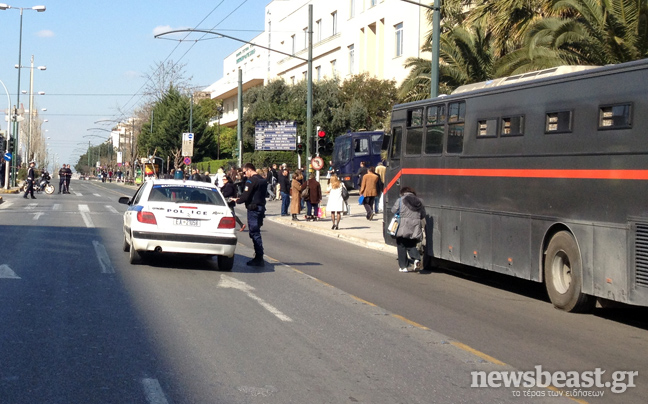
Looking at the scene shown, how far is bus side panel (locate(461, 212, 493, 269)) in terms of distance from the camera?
42.5 ft

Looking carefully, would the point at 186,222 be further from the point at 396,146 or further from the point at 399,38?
the point at 399,38

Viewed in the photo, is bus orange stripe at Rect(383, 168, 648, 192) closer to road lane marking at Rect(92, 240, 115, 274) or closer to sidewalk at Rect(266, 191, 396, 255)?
sidewalk at Rect(266, 191, 396, 255)

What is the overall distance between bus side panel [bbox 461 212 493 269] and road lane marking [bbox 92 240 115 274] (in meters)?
5.75

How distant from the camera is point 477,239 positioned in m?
13.3

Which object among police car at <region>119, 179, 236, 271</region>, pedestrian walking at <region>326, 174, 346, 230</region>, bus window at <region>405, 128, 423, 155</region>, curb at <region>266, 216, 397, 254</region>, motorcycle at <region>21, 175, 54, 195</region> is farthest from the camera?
motorcycle at <region>21, 175, 54, 195</region>

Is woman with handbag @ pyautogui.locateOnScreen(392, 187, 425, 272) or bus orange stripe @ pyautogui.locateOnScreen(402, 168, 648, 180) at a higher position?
bus orange stripe @ pyautogui.locateOnScreen(402, 168, 648, 180)

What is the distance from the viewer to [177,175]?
1871 inches

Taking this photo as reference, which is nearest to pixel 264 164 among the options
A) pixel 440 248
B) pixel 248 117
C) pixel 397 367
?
pixel 248 117


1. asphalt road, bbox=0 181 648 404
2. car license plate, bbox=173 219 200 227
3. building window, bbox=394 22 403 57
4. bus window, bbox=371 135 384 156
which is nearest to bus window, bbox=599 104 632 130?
asphalt road, bbox=0 181 648 404

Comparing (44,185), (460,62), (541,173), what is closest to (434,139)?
(541,173)

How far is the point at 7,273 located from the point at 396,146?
319 inches

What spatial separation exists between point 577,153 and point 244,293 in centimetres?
489

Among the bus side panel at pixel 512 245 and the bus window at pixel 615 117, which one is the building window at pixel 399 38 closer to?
the bus side panel at pixel 512 245

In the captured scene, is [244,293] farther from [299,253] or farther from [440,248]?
[299,253]
